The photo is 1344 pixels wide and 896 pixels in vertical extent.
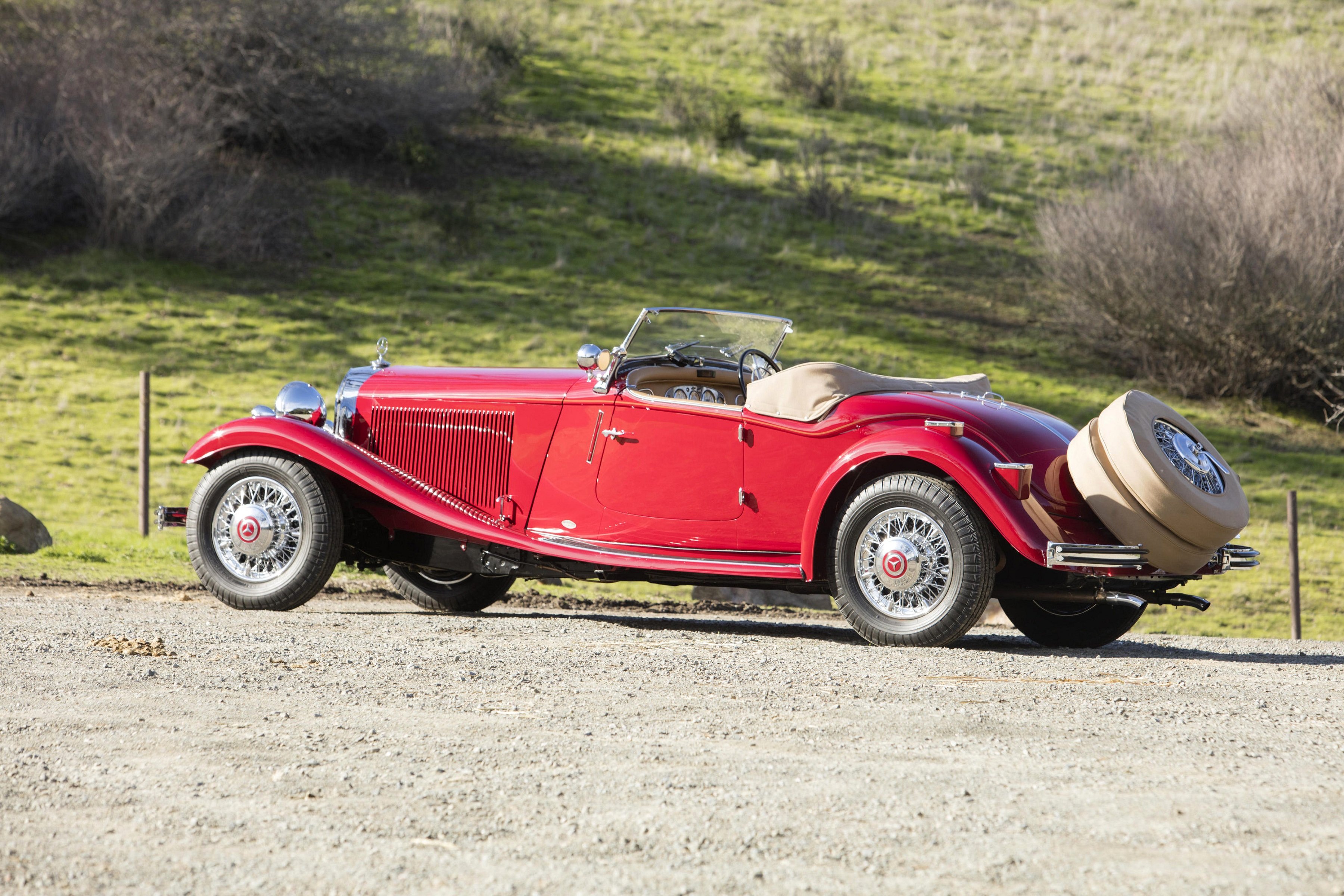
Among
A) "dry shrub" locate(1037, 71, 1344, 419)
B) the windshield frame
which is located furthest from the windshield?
"dry shrub" locate(1037, 71, 1344, 419)

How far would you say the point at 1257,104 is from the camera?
1077 inches

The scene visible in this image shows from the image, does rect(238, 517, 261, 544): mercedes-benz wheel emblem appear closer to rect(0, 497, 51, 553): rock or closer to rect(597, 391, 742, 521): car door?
rect(597, 391, 742, 521): car door

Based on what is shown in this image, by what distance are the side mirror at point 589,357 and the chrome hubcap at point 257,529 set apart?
5.97 feet

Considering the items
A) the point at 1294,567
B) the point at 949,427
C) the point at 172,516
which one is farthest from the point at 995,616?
the point at 172,516

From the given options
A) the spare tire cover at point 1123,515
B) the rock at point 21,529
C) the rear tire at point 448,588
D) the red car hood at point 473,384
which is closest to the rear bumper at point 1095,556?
the spare tire cover at point 1123,515

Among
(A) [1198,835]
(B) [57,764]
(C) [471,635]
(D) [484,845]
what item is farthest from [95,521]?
(A) [1198,835]

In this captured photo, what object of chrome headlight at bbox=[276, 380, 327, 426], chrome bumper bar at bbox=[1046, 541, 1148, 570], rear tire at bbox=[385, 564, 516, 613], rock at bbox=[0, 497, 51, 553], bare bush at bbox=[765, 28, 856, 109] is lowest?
rock at bbox=[0, 497, 51, 553]

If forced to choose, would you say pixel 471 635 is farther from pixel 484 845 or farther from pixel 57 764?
pixel 484 845

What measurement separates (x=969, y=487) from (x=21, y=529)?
797 cm

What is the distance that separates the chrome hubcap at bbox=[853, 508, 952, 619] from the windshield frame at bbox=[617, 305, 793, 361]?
5.31 feet

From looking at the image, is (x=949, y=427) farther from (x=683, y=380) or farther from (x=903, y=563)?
(x=683, y=380)

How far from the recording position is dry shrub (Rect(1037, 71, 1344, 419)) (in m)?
23.0

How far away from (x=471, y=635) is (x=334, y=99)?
2802cm

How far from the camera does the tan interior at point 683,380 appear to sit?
7.64 m
